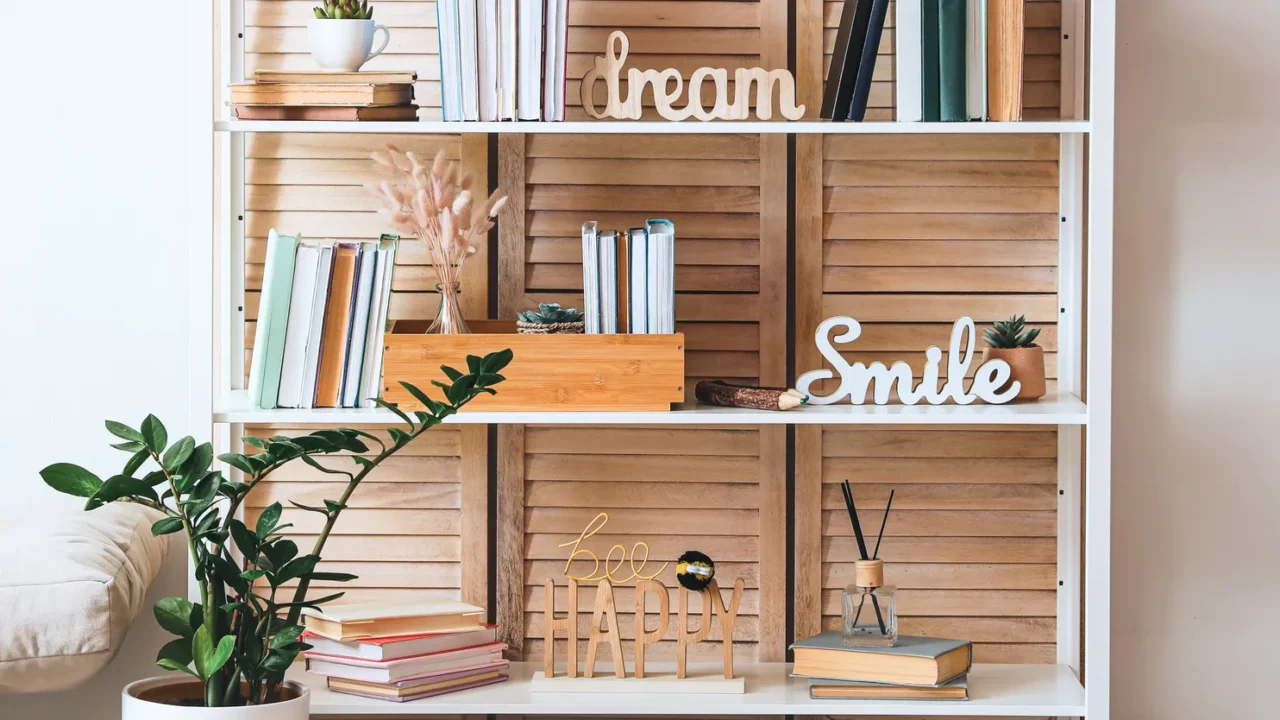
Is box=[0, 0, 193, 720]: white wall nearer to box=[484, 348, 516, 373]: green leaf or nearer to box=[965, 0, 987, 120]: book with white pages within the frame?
box=[484, 348, 516, 373]: green leaf

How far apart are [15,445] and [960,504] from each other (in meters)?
1.54

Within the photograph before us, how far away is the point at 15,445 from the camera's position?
6.61 ft

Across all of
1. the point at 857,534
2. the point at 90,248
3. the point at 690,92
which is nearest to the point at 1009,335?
the point at 857,534

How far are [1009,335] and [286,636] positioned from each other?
1.10 m

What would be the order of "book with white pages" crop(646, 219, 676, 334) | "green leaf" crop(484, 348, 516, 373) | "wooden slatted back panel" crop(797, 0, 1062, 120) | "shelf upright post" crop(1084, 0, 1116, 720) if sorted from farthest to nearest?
"wooden slatted back panel" crop(797, 0, 1062, 120)
"book with white pages" crop(646, 219, 676, 334)
"shelf upright post" crop(1084, 0, 1116, 720)
"green leaf" crop(484, 348, 516, 373)

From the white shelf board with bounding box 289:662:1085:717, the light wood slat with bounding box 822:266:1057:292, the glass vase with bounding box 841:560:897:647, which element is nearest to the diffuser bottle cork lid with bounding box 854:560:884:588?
the glass vase with bounding box 841:560:897:647

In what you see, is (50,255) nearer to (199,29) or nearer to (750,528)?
(199,29)

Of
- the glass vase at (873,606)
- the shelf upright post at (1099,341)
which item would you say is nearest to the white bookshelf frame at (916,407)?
the shelf upright post at (1099,341)

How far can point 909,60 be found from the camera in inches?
68.2

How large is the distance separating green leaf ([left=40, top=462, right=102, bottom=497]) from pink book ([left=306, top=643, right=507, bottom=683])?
53 centimetres

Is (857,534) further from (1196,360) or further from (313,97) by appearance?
(313,97)

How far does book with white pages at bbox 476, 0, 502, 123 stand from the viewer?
5.63 ft

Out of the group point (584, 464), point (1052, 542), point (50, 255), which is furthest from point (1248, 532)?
point (50, 255)

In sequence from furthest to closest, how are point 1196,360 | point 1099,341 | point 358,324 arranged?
point 1196,360 < point 358,324 < point 1099,341
